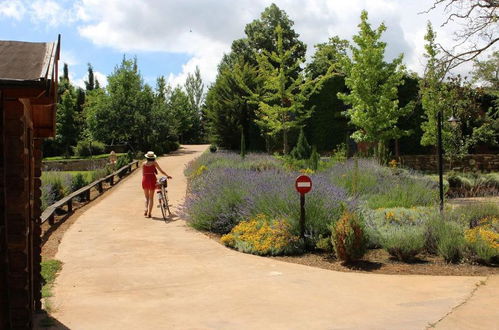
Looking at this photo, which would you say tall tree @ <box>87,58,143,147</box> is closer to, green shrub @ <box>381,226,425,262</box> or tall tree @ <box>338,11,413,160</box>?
tall tree @ <box>338,11,413,160</box>

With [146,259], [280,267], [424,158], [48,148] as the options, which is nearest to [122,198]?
[146,259]

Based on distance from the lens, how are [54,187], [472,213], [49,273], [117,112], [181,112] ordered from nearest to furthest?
1. [49,273]
2. [472,213]
3. [54,187]
4. [117,112]
5. [181,112]

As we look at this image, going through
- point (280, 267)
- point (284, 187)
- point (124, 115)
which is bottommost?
point (280, 267)

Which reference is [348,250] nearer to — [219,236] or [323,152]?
[219,236]

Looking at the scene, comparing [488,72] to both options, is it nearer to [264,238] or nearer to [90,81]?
[264,238]

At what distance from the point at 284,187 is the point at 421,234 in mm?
2978

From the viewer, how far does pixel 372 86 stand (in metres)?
23.7

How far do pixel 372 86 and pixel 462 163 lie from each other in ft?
21.5

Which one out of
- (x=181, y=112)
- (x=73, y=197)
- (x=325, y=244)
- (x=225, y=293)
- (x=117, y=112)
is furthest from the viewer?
(x=181, y=112)

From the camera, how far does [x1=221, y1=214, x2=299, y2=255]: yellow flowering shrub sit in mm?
8594

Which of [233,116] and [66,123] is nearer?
[233,116]

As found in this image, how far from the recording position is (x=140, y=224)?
11727 millimetres

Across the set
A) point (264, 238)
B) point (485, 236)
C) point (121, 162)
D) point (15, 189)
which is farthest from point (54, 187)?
point (485, 236)

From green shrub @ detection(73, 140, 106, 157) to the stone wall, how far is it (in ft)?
84.5
